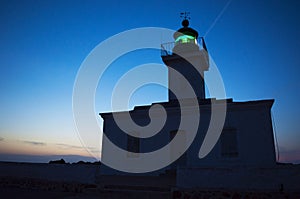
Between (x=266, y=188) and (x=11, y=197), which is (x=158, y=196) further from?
(x=11, y=197)

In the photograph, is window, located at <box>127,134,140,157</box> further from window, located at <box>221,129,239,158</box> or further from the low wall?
the low wall

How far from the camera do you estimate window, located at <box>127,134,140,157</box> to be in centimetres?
1107

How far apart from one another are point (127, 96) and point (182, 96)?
147 inches

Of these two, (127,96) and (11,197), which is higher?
(127,96)

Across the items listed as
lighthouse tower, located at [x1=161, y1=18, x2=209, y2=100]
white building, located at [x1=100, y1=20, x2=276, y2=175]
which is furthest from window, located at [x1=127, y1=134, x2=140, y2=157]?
lighthouse tower, located at [x1=161, y1=18, x2=209, y2=100]

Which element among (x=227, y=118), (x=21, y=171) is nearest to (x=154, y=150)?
(x=227, y=118)

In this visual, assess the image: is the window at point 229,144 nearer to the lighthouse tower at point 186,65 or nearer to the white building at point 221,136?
the white building at point 221,136

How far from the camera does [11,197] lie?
680 cm

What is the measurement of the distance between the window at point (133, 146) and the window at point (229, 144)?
14.4 feet

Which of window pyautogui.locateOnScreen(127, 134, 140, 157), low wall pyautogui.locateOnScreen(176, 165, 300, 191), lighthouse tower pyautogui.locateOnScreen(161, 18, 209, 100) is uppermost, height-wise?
lighthouse tower pyautogui.locateOnScreen(161, 18, 209, 100)

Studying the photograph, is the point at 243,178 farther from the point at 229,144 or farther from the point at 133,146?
the point at 133,146

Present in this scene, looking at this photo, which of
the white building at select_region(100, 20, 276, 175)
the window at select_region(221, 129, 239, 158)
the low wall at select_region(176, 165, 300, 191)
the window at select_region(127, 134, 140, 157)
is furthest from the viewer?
the window at select_region(127, 134, 140, 157)

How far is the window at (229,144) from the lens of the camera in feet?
31.1

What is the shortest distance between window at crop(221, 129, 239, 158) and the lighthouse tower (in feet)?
12.5
